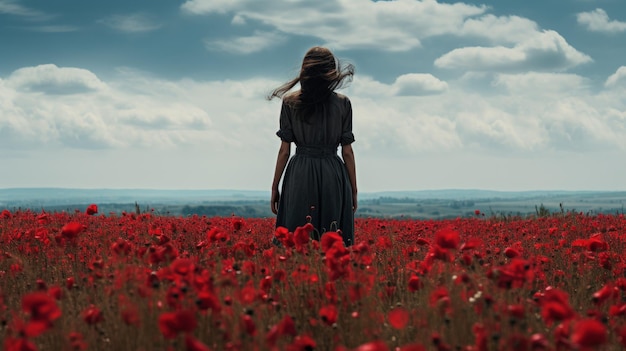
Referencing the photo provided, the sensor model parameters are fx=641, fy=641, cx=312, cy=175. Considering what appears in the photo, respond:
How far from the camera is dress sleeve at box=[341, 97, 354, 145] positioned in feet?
22.6

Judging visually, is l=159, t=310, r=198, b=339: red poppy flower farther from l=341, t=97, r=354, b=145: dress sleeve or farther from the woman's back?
l=341, t=97, r=354, b=145: dress sleeve

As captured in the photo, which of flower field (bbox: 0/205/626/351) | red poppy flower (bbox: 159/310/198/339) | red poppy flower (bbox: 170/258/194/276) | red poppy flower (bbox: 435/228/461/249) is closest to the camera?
red poppy flower (bbox: 159/310/198/339)

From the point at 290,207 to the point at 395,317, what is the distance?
408 cm

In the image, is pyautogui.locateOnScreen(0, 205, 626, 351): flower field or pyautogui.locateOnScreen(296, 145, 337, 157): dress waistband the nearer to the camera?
pyautogui.locateOnScreen(0, 205, 626, 351): flower field

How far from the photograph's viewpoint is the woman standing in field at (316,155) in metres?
6.66

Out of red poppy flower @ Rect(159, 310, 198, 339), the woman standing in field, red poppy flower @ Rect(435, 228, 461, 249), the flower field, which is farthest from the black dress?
red poppy flower @ Rect(159, 310, 198, 339)

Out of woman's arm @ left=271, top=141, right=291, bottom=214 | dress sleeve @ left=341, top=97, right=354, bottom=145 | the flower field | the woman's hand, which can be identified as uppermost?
dress sleeve @ left=341, top=97, right=354, bottom=145

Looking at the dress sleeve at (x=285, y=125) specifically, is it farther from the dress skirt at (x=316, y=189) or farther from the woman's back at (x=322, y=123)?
the dress skirt at (x=316, y=189)

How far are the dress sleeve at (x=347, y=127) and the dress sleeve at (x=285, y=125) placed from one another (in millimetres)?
569

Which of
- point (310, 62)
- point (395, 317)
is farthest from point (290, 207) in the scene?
point (395, 317)

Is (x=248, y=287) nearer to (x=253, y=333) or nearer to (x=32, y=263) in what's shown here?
(x=253, y=333)

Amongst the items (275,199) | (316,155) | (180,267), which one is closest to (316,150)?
(316,155)

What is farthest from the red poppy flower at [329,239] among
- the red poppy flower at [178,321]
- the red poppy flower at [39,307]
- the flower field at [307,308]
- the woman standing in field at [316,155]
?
the woman standing in field at [316,155]

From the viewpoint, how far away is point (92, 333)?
3467 mm
